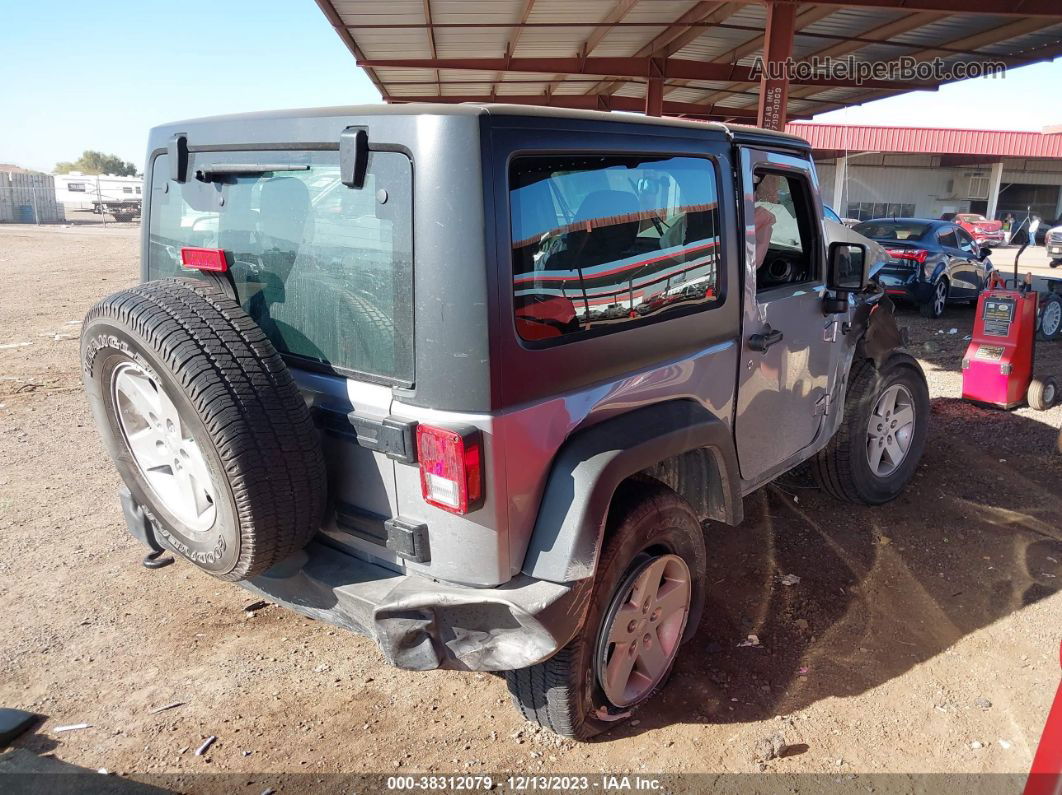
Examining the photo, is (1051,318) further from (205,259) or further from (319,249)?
(205,259)

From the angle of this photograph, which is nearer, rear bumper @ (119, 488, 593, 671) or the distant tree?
rear bumper @ (119, 488, 593, 671)

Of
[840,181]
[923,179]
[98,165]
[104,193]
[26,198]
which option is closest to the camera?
[26,198]

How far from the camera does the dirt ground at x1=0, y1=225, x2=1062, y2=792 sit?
2605 mm

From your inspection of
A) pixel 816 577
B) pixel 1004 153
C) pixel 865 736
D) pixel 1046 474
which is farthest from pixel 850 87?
pixel 1004 153

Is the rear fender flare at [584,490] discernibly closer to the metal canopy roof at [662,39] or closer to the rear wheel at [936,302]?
the metal canopy roof at [662,39]

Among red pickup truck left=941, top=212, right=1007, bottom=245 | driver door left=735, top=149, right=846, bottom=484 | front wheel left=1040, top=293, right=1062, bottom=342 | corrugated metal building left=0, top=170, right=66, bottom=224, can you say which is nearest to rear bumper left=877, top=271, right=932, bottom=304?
front wheel left=1040, top=293, right=1062, bottom=342

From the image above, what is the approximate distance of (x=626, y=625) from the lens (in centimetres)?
259

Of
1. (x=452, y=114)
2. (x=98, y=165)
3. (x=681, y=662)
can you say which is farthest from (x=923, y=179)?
(x=98, y=165)

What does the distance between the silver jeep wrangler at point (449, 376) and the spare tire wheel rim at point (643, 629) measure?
0.5 inches

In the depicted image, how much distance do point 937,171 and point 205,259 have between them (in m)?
42.4

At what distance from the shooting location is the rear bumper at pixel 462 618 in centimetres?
214

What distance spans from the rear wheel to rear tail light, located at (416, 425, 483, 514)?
10994mm

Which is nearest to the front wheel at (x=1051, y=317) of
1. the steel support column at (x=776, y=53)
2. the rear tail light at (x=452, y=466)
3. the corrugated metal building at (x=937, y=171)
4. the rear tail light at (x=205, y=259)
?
the steel support column at (x=776, y=53)

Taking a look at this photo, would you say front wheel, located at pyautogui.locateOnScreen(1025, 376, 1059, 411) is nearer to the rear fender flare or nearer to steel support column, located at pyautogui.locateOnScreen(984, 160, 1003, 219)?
the rear fender flare
